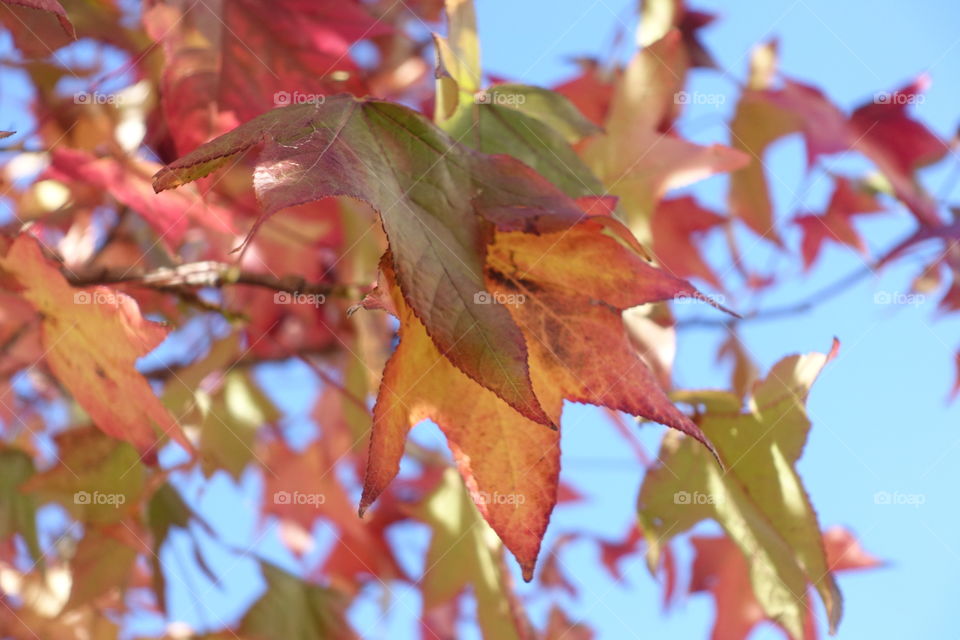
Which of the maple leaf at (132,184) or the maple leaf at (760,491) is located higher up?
the maple leaf at (132,184)

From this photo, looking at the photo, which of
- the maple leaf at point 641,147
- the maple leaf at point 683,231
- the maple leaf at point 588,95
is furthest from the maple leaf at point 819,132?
the maple leaf at point 641,147

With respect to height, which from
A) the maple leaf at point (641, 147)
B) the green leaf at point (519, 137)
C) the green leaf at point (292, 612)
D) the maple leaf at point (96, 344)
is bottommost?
the green leaf at point (292, 612)


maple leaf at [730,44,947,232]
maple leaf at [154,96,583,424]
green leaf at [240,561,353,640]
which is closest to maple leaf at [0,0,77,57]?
maple leaf at [154,96,583,424]

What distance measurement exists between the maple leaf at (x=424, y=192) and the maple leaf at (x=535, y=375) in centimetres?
3

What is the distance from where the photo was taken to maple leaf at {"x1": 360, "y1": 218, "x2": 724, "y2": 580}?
1.69 ft

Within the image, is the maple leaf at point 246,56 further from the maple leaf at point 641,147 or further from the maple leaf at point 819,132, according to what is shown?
the maple leaf at point 819,132

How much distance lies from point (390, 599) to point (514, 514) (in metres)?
1.00

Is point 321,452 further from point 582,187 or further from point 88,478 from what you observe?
point 582,187

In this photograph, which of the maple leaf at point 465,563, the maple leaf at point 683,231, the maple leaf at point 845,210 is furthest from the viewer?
the maple leaf at point 845,210

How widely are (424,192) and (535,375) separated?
0.14 metres

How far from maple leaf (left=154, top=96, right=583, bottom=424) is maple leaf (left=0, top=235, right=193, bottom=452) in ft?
0.64

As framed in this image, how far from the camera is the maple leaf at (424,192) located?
439 millimetres

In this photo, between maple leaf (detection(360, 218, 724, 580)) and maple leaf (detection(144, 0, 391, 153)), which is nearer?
maple leaf (detection(360, 218, 724, 580))

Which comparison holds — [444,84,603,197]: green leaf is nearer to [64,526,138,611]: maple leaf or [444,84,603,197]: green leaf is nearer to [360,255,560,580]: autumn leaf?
[360,255,560,580]: autumn leaf
